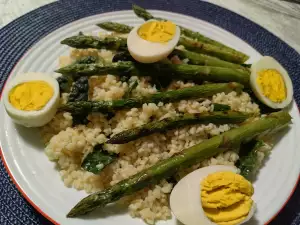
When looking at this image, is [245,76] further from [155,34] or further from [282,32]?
[282,32]

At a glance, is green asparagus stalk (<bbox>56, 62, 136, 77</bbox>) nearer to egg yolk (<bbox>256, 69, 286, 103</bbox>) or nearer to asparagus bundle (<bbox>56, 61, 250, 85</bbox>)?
asparagus bundle (<bbox>56, 61, 250, 85</bbox>)

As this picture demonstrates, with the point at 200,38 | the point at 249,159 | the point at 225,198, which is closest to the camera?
the point at 225,198

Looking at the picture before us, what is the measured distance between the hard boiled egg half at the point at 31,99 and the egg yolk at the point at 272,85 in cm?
165

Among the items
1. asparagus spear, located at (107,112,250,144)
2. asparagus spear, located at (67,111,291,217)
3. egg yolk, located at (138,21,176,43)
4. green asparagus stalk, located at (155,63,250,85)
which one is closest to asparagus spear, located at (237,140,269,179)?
asparagus spear, located at (67,111,291,217)

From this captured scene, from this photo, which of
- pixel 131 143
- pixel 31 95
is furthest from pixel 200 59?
pixel 31 95

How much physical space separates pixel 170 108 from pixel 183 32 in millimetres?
966

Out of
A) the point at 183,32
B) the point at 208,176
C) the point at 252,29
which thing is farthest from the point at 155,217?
the point at 252,29

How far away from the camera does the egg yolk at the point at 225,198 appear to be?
208 centimetres

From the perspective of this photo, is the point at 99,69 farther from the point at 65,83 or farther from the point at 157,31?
the point at 157,31

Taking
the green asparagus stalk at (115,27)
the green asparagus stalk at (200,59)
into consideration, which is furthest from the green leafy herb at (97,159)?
the green asparagus stalk at (115,27)

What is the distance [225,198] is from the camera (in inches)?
81.6

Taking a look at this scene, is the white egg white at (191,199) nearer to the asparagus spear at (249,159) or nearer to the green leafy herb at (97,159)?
the asparagus spear at (249,159)

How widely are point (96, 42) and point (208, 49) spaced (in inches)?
37.8

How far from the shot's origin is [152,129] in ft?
7.91
